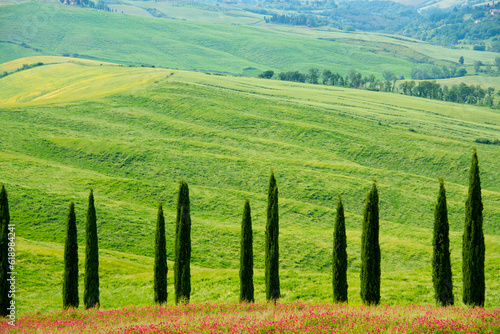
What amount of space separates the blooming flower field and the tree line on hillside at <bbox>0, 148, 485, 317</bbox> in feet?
10.6

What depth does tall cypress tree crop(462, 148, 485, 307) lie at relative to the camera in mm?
28250

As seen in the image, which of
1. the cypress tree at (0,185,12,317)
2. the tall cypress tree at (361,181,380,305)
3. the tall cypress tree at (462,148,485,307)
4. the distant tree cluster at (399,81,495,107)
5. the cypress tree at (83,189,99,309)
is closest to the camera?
the cypress tree at (0,185,12,317)

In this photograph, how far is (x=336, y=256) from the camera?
30.1 meters

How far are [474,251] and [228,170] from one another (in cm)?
6632

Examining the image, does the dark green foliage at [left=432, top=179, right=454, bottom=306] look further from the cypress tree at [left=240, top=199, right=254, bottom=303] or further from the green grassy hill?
the cypress tree at [left=240, top=199, right=254, bottom=303]

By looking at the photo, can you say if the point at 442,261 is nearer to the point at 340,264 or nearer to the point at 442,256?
the point at 442,256

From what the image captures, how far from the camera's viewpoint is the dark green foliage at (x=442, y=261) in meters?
28.7

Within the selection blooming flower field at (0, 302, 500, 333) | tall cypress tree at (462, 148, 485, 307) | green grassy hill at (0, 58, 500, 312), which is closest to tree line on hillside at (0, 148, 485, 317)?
tall cypress tree at (462, 148, 485, 307)

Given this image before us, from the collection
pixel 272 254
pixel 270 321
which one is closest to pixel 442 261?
pixel 272 254

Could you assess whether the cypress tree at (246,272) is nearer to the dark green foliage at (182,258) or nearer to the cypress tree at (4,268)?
the dark green foliage at (182,258)

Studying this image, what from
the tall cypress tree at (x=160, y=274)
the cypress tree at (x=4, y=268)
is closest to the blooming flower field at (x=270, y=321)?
the cypress tree at (x=4, y=268)

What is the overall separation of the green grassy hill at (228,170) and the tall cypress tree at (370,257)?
511cm

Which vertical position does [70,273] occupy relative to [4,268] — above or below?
below

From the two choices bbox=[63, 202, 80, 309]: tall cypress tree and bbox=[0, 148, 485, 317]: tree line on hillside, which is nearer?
bbox=[0, 148, 485, 317]: tree line on hillside
